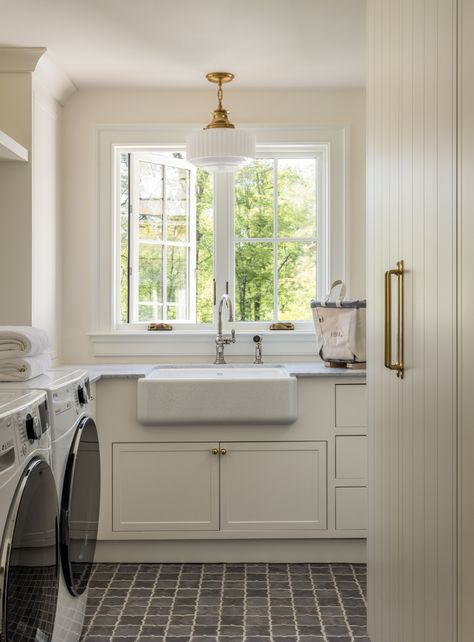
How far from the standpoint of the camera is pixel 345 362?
11.6 ft

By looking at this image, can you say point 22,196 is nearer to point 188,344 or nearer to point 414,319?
point 188,344

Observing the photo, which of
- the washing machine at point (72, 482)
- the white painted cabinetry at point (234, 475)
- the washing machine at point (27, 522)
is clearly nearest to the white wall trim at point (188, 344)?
the white painted cabinetry at point (234, 475)

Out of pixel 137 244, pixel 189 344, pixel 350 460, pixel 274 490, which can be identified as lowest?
pixel 274 490

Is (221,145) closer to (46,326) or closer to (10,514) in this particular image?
(46,326)

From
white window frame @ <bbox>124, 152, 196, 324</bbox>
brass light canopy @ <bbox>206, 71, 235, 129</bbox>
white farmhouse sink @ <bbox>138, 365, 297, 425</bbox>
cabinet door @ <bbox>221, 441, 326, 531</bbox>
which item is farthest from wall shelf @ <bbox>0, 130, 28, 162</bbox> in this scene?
cabinet door @ <bbox>221, 441, 326, 531</bbox>

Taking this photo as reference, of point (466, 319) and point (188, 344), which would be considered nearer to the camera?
point (466, 319)

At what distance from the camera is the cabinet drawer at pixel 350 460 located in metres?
3.36

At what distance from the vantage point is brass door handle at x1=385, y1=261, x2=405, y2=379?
1.85 metres

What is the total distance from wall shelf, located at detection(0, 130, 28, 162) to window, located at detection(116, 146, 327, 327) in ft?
2.60

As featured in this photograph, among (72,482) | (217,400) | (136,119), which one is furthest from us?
(136,119)

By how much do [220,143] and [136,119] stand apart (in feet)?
1.98

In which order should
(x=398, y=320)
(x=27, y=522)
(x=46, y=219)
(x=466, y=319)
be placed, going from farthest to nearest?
(x=46, y=219) → (x=398, y=320) → (x=27, y=522) → (x=466, y=319)

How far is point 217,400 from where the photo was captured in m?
3.27

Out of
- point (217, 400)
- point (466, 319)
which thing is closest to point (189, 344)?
point (217, 400)
